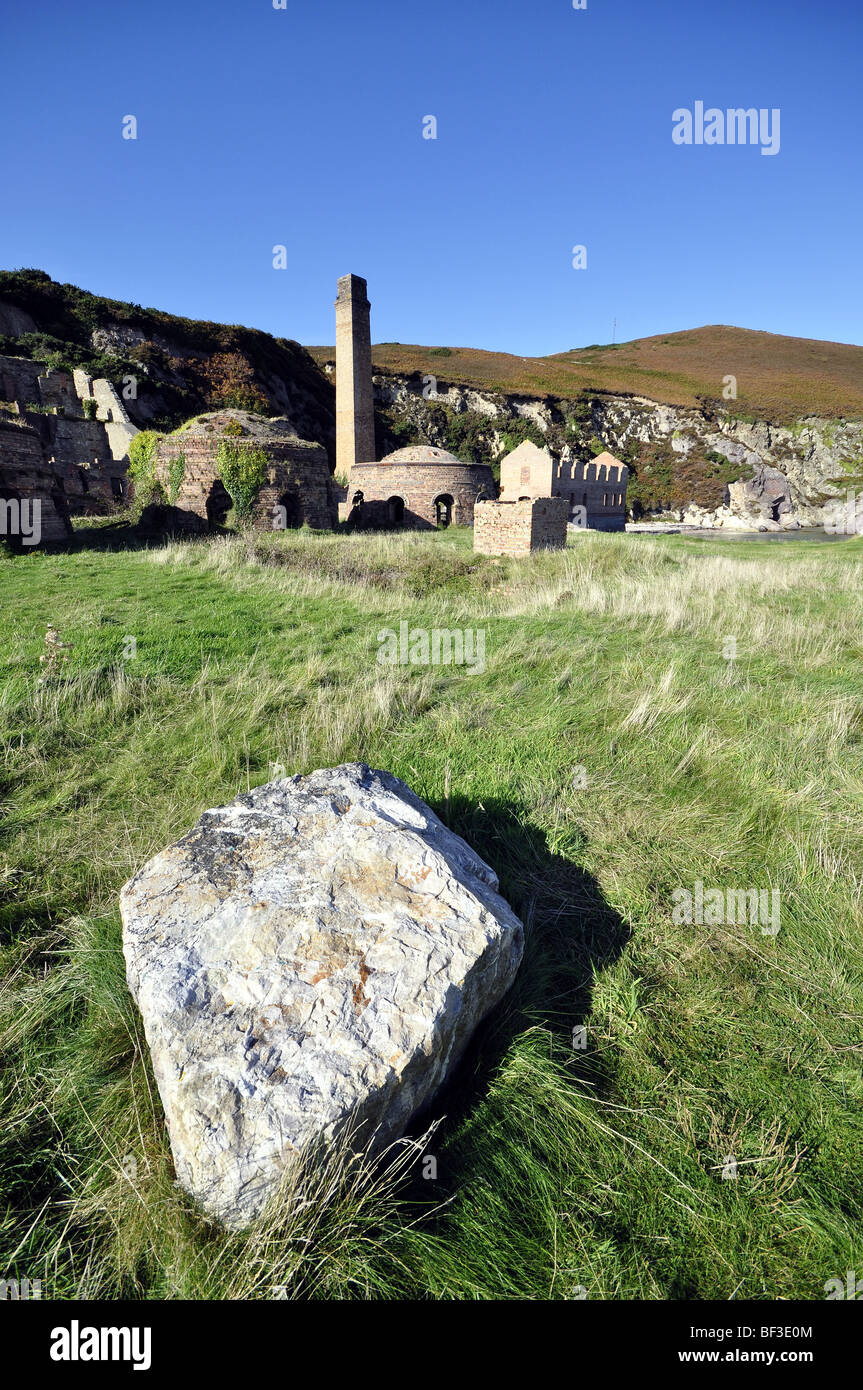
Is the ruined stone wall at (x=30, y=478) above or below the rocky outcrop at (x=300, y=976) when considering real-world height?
above

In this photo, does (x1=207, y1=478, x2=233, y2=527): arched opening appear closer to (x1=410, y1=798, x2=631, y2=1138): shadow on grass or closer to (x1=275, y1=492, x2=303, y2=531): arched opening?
(x1=275, y1=492, x2=303, y2=531): arched opening

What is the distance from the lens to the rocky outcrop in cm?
187

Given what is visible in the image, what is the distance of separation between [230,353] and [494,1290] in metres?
50.7

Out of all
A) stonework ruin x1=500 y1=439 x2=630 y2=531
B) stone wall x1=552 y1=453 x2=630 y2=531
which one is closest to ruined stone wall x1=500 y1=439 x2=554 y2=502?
stonework ruin x1=500 y1=439 x2=630 y2=531

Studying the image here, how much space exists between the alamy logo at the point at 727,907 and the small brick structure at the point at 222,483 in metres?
19.7

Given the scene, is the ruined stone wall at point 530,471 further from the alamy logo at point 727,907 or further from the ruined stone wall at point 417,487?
the alamy logo at point 727,907

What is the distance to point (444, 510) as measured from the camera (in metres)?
30.2

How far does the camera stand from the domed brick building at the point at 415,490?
29.3 m

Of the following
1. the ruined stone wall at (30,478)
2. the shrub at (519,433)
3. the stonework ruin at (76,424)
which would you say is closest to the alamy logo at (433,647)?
the ruined stone wall at (30,478)

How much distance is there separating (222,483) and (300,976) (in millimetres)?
20661

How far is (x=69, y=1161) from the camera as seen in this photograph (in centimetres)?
209
